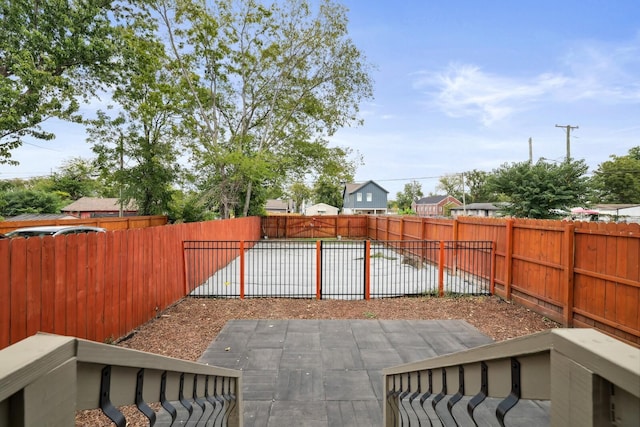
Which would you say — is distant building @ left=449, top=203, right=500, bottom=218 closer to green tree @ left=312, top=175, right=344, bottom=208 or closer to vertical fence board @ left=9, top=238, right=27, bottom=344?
green tree @ left=312, top=175, right=344, bottom=208

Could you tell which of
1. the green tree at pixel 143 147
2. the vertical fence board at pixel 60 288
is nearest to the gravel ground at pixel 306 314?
the vertical fence board at pixel 60 288

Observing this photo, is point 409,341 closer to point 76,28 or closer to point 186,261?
point 186,261

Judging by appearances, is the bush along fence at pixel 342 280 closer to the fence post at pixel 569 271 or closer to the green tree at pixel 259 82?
the fence post at pixel 569 271

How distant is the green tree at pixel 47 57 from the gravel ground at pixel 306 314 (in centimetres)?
897

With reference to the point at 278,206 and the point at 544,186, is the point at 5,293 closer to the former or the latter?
the point at 544,186

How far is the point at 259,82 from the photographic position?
18.4m

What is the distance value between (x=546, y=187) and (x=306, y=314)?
1035 centimetres

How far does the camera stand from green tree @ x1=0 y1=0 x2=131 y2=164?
390 inches

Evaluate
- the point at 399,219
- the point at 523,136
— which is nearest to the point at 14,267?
the point at 399,219

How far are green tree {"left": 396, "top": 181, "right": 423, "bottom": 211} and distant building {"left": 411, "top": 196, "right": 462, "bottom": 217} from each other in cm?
732

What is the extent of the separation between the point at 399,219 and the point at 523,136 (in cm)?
1791

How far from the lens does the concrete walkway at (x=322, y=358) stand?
3145 millimetres

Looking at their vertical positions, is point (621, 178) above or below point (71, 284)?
above

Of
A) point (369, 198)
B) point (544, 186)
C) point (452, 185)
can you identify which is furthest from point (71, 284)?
point (452, 185)
